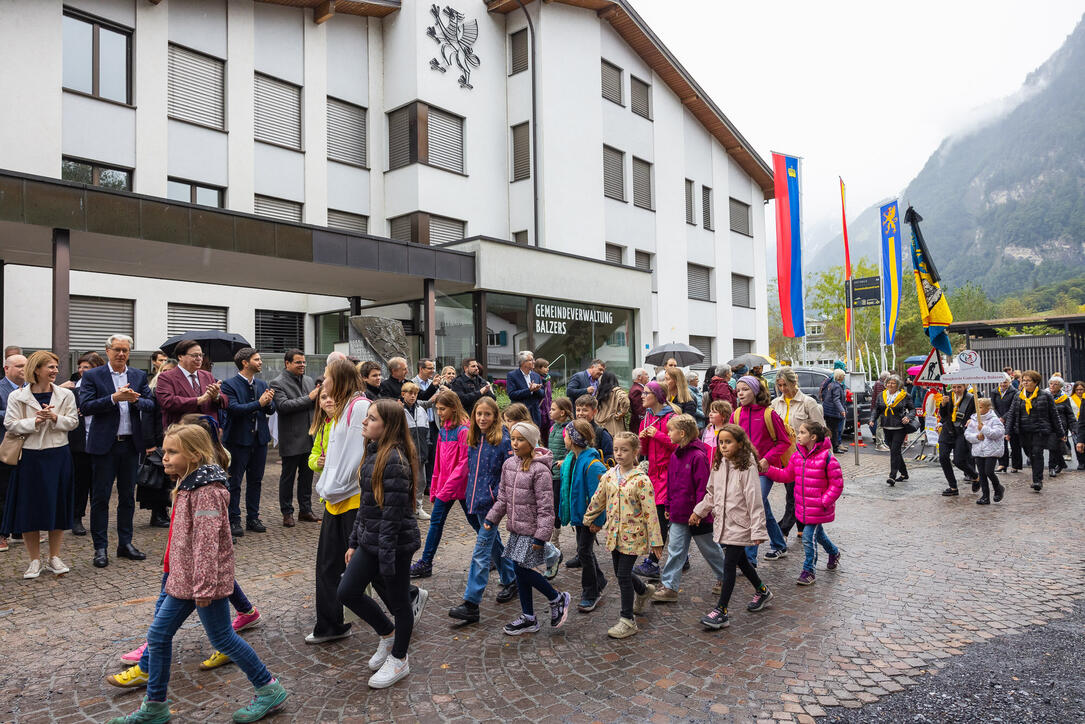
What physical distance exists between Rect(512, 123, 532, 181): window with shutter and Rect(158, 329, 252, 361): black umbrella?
1492cm

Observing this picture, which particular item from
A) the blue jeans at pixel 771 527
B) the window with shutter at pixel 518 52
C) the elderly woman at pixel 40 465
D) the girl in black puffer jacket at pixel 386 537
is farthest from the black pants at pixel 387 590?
the window with shutter at pixel 518 52

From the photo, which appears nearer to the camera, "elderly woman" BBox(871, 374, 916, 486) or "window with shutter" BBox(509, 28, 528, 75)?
"elderly woman" BBox(871, 374, 916, 486)

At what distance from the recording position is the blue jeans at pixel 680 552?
548 centimetres

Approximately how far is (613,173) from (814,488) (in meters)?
22.3

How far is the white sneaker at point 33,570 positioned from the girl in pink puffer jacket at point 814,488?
6.53m

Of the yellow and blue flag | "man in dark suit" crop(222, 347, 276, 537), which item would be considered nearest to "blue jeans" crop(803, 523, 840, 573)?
"man in dark suit" crop(222, 347, 276, 537)

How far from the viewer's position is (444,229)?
75.7 feet

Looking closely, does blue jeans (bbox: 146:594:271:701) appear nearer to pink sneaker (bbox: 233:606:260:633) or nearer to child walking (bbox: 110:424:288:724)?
child walking (bbox: 110:424:288:724)

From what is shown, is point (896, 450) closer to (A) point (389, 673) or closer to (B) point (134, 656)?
(A) point (389, 673)

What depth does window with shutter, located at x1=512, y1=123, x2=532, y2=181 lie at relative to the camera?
2470cm

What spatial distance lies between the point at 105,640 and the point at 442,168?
→ 19.6m

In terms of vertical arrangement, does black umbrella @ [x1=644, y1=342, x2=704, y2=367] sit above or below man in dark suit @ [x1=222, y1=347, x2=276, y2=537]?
above

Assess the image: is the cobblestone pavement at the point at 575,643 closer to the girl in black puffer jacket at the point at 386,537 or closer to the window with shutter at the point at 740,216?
the girl in black puffer jacket at the point at 386,537

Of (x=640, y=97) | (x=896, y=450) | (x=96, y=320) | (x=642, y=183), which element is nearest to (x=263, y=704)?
(x=896, y=450)
